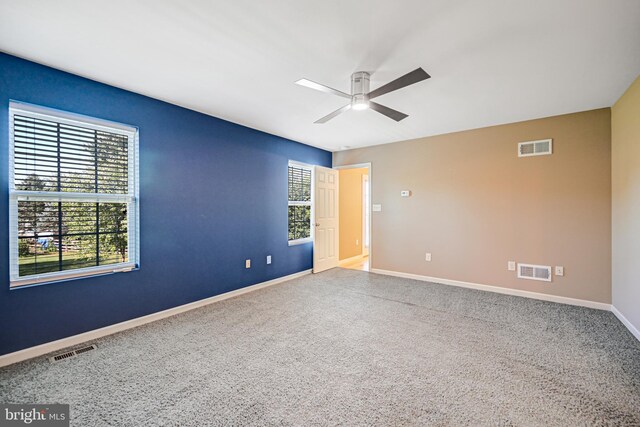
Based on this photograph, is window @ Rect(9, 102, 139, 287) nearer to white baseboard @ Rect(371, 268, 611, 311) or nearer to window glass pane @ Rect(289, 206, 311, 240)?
window glass pane @ Rect(289, 206, 311, 240)

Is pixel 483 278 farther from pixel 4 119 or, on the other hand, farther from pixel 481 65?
pixel 4 119

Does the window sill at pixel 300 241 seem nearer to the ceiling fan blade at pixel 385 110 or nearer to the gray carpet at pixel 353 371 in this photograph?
the gray carpet at pixel 353 371

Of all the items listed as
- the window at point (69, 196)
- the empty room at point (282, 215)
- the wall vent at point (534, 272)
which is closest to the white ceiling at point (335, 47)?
the empty room at point (282, 215)

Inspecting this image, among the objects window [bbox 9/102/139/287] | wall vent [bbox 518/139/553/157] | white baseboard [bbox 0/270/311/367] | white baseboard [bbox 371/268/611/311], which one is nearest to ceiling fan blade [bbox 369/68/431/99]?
window [bbox 9/102/139/287]

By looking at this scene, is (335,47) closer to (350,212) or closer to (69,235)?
(69,235)

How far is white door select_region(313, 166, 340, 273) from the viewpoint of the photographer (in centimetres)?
527

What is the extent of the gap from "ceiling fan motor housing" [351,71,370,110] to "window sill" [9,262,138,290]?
2.87 metres

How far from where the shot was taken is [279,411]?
5.66ft

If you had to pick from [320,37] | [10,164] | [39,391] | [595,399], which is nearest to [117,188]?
[10,164]

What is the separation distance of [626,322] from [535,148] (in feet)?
7.39

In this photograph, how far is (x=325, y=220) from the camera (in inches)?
216

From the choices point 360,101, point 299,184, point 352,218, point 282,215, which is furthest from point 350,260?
point 360,101

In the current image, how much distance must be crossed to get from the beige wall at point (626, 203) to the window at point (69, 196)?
507 centimetres

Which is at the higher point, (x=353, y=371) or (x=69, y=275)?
(x=69, y=275)
